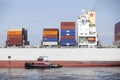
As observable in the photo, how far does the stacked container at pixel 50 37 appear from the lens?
78938mm

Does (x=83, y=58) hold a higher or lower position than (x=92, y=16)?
lower

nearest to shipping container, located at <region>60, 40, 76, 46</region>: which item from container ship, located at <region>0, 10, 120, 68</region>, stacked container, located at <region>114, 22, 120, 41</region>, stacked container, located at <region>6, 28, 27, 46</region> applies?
container ship, located at <region>0, 10, 120, 68</region>

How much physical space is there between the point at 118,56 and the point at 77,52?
25.1ft

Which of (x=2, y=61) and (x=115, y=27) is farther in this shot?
(x=115, y=27)

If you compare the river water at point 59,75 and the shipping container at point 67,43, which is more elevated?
the shipping container at point 67,43

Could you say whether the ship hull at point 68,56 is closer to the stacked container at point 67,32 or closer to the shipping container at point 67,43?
the shipping container at point 67,43

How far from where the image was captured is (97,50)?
3243 inches

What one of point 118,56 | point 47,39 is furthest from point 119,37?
point 47,39

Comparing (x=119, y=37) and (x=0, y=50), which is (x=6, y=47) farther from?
(x=119, y=37)

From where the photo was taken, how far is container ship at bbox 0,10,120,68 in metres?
80.0

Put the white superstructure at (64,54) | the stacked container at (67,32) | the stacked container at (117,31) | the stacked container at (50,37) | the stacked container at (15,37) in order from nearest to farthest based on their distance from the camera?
the stacked container at (67,32) < the stacked container at (50,37) < the stacked container at (15,37) < the white superstructure at (64,54) < the stacked container at (117,31)

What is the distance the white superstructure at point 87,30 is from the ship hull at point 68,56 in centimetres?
148

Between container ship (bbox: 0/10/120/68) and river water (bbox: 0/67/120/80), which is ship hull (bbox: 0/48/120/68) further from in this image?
river water (bbox: 0/67/120/80)

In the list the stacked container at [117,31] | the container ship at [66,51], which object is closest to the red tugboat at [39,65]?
the container ship at [66,51]
